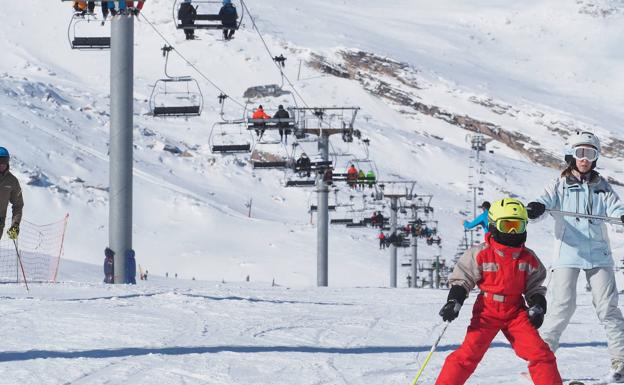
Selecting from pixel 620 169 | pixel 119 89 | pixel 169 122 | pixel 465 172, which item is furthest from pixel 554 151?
pixel 119 89

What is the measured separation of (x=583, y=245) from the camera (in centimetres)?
769

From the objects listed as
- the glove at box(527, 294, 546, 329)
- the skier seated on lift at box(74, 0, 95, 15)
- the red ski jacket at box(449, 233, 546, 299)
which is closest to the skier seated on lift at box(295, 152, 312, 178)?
the skier seated on lift at box(74, 0, 95, 15)

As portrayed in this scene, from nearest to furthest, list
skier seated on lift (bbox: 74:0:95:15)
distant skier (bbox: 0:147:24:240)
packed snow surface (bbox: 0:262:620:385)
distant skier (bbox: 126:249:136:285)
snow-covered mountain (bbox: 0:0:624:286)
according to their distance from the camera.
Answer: packed snow surface (bbox: 0:262:620:385) → distant skier (bbox: 0:147:24:240) → skier seated on lift (bbox: 74:0:95:15) → distant skier (bbox: 126:249:136:285) → snow-covered mountain (bbox: 0:0:624:286)

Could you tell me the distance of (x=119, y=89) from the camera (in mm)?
20781

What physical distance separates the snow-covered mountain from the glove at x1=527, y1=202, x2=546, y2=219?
4775 cm

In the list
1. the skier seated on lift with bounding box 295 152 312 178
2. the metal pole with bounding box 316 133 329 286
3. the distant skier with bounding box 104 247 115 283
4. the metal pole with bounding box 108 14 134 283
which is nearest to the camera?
the metal pole with bounding box 108 14 134 283

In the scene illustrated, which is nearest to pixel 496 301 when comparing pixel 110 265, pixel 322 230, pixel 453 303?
pixel 453 303

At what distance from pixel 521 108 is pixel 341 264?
10985 centimetres

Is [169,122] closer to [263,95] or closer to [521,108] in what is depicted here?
[263,95]

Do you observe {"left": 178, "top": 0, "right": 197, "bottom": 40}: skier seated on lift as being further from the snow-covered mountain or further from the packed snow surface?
the snow-covered mountain

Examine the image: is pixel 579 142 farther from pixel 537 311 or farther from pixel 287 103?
pixel 287 103

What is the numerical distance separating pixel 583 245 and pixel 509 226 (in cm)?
150

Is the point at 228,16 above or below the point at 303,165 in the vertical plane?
above

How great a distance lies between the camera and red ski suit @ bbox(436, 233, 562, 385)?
6.28m
